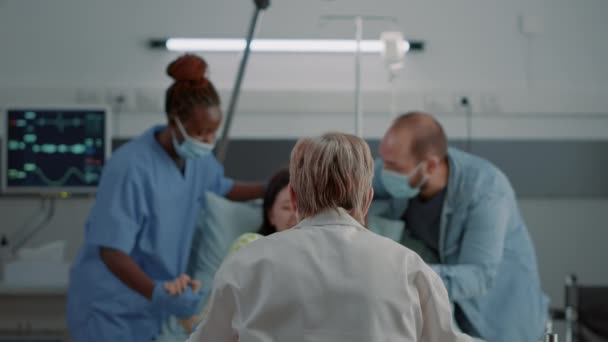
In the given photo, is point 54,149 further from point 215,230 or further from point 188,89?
point 188,89

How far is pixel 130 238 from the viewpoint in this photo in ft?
8.21

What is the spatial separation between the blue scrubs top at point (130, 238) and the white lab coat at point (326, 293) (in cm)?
119

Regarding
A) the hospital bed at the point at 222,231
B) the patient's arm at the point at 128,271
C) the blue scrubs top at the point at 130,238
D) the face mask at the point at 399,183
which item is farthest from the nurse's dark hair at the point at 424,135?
the patient's arm at the point at 128,271

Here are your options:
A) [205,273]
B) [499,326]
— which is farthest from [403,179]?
[205,273]

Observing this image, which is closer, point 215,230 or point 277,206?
point 277,206

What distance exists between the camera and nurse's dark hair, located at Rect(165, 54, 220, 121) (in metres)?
2.55

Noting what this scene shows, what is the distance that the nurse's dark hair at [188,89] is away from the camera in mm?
2549

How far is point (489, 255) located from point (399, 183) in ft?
1.25

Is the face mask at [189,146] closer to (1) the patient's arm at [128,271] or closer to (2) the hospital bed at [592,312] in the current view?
(1) the patient's arm at [128,271]

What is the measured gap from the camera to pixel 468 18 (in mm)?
4199

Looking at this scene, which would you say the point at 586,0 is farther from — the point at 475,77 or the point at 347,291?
the point at 347,291

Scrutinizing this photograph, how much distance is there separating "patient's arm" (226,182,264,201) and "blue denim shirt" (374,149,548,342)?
0.71 meters

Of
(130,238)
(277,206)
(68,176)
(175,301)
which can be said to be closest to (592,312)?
(277,206)

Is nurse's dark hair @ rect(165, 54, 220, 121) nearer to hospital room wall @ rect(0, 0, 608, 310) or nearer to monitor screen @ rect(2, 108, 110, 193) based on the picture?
monitor screen @ rect(2, 108, 110, 193)
